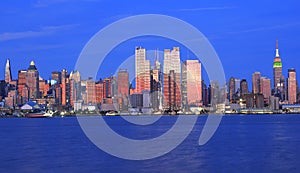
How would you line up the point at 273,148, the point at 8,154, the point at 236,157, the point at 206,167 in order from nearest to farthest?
the point at 206,167 < the point at 236,157 < the point at 8,154 < the point at 273,148

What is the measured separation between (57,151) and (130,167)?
45.0 ft

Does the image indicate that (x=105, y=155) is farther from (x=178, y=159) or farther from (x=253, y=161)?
(x=253, y=161)

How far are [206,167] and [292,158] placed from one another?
315 inches

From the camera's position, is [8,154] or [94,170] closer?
[94,170]

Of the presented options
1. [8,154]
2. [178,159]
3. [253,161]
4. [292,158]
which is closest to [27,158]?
[8,154]

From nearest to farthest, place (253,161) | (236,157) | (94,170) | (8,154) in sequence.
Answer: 1. (94,170)
2. (253,161)
3. (236,157)
4. (8,154)

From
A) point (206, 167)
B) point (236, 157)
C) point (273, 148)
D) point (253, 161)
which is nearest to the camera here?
point (206, 167)

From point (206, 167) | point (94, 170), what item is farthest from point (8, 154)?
point (206, 167)

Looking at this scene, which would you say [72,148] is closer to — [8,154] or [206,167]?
[8,154]

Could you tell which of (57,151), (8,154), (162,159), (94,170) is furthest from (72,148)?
(94,170)

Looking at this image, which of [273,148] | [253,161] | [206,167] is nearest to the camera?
[206,167]

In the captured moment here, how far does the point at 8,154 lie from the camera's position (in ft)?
135

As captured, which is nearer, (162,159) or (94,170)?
(94,170)

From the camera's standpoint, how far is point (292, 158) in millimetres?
36969
